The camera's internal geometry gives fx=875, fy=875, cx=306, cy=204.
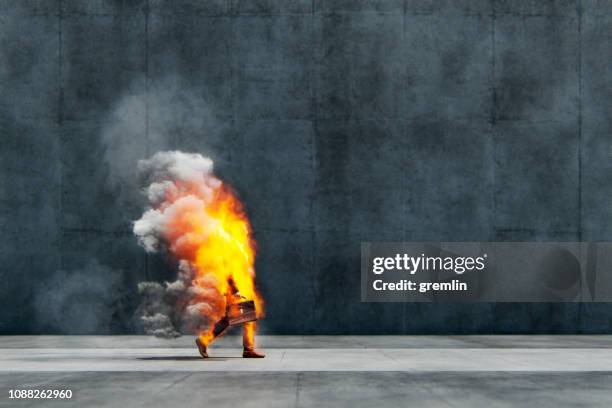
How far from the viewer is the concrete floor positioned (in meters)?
10.2

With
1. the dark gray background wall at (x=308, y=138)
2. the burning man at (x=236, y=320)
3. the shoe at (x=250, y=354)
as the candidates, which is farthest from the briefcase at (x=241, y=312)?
the dark gray background wall at (x=308, y=138)

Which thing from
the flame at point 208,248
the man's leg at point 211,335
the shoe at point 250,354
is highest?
the flame at point 208,248

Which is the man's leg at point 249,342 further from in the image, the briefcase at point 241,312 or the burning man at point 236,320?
the briefcase at point 241,312

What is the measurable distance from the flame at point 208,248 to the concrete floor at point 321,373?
1.06 meters

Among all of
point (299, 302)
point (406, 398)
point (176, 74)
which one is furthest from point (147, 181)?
point (406, 398)

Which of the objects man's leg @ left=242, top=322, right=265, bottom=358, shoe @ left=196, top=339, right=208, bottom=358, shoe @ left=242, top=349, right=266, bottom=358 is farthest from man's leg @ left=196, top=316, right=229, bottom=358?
shoe @ left=242, top=349, right=266, bottom=358

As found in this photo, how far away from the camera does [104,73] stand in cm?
2130

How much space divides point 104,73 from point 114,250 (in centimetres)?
431

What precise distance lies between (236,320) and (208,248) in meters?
1.50

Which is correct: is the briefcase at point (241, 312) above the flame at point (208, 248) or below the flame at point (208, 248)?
below

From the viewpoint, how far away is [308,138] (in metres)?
21.1

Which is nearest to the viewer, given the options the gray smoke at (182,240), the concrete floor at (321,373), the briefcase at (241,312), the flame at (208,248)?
the concrete floor at (321,373)

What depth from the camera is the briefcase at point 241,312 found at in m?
14.7

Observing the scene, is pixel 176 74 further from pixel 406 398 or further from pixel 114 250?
pixel 406 398
